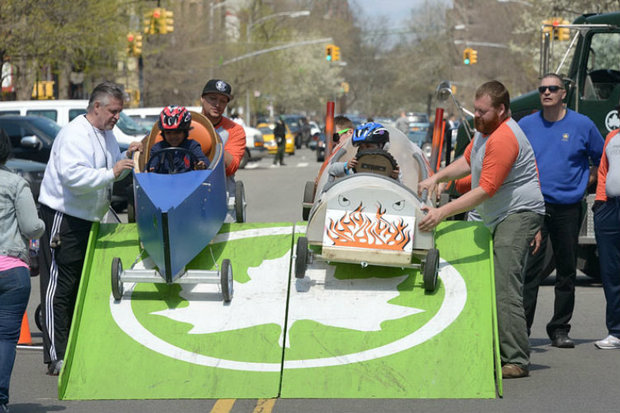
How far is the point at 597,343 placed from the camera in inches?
374

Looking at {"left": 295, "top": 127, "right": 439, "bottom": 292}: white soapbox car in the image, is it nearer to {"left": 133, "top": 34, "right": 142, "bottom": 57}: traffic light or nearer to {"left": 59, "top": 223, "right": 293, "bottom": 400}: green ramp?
{"left": 59, "top": 223, "right": 293, "bottom": 400}: green ramp

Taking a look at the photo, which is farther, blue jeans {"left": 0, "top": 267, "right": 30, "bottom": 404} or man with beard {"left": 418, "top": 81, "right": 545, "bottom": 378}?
man with beard {"left": 418, "top": 81, "right": 545, "bottom": 378}

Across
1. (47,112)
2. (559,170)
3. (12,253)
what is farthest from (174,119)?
(47,112)

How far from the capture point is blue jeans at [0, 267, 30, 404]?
673 cm

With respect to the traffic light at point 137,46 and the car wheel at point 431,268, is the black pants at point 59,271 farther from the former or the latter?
the traffic light at point 137,46

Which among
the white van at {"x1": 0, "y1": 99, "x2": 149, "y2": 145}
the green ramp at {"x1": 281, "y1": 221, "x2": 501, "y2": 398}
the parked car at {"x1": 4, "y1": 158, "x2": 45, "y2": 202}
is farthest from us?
the white van at {"x1": 0, "y1": 99, "x2": 149, "y2": 145}

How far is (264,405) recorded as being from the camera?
23.7ft

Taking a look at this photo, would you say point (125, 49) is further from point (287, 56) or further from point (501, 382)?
point (287, 56)

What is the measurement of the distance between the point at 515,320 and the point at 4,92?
35992mm

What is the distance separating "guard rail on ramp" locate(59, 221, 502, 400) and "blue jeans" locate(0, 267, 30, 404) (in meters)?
0.71

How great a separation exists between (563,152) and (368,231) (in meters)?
2.16

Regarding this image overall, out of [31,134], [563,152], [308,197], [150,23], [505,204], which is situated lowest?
[31,134]

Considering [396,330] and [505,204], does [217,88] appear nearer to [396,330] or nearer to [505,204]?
[505,204]

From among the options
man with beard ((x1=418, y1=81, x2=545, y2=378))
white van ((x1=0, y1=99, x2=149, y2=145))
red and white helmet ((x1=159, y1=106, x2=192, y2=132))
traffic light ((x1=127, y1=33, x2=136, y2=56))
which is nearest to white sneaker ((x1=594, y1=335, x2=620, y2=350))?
man with beard ((x1=418, y1=81, x2=545, y2=378))
